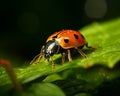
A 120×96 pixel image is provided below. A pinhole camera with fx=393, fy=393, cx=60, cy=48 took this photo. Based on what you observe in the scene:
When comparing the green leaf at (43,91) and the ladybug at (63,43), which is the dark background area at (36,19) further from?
the green leaf at (43,91)

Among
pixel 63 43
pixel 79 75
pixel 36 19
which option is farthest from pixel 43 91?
pixel 36 19

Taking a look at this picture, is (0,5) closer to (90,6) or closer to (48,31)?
(48,31)

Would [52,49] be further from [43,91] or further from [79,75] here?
[43,91]

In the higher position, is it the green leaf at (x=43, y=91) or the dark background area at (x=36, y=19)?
the dark background area at (x=36, y=19)

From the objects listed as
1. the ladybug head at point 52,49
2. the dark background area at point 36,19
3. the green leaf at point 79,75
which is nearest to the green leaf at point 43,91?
the green leaf at point 79,75

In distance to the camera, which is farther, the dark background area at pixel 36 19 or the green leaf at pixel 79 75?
the dark background area at pixel 36 19

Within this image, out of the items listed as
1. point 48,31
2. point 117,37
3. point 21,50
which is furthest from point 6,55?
point 117,37

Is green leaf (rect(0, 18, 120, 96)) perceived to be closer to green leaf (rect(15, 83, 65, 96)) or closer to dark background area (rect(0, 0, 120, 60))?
green leaf (rect(15, 83, 65, 96))

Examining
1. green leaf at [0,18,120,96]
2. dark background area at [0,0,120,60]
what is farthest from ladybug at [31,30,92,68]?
dark background area at [0,0,120,60]
